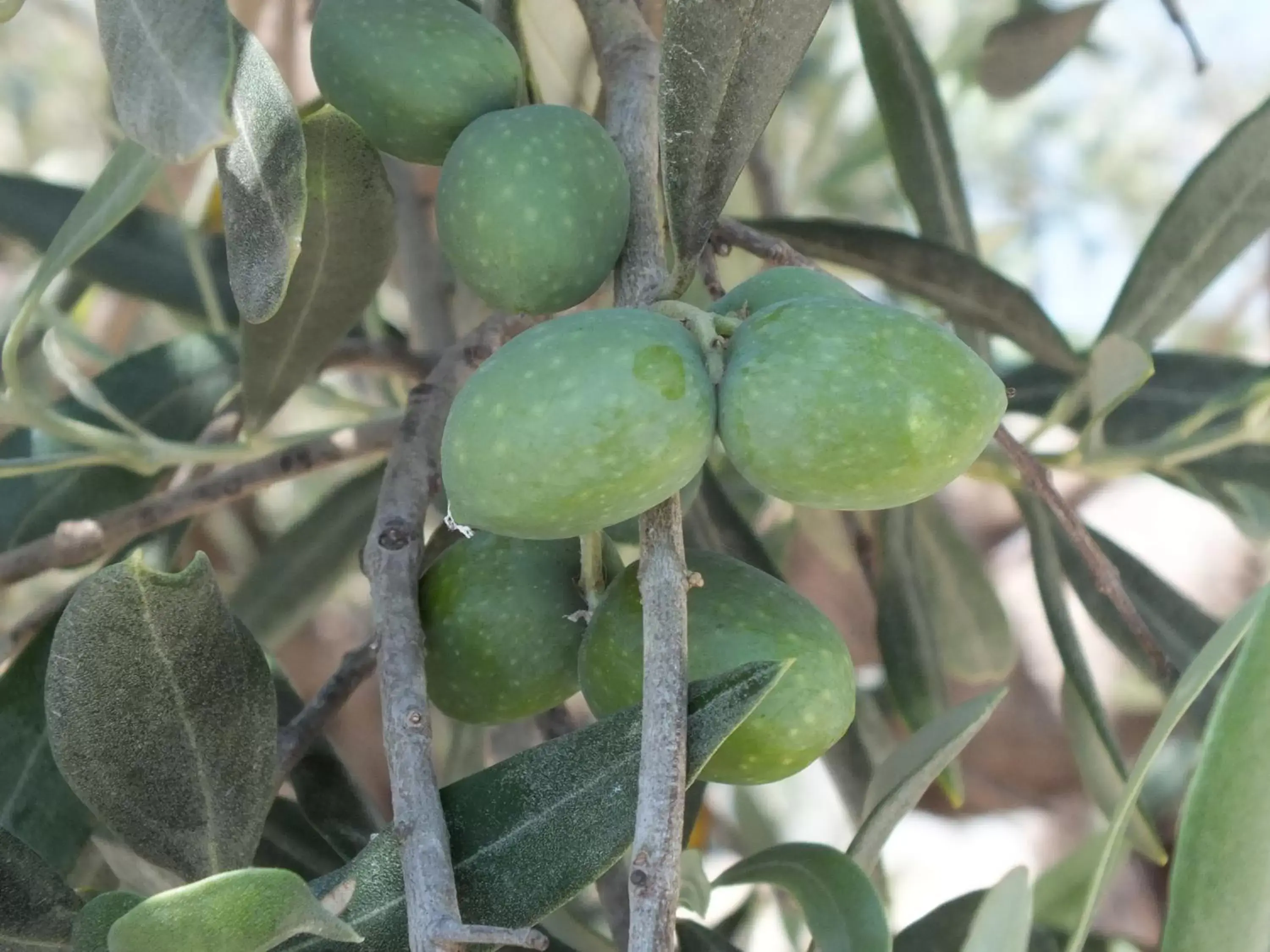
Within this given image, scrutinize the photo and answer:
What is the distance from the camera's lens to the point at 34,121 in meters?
3.23

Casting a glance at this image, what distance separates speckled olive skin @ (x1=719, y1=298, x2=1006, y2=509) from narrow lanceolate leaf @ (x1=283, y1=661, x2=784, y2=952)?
0.09 metres

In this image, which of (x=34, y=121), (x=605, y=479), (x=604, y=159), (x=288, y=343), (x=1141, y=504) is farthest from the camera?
(x=34, y=121)

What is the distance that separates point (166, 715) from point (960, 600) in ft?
3.03

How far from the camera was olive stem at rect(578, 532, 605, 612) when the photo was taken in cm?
64

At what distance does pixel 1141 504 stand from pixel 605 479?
2.11 meters

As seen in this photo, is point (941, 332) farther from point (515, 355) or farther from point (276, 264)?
point (276, 264)

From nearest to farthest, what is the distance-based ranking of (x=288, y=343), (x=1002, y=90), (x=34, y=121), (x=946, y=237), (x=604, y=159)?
Answer: (x=604, y=159) < (x=288, y=343) < (x=946, y=237) < (x=1002, y=90) < (x=34, y=121)

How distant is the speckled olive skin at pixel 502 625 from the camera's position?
0.66 metres

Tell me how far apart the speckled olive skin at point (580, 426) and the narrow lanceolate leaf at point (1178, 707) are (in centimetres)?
24

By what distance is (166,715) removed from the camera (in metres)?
0.59

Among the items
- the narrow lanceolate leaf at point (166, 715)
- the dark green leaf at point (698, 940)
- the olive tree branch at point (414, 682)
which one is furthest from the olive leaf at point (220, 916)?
the dark green leaf at point (698, 940)

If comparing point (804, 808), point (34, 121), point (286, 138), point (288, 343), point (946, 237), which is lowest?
point (34, 121)

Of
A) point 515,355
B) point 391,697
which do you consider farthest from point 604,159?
point 391,697

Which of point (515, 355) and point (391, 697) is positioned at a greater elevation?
point (515, 355)
